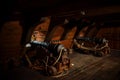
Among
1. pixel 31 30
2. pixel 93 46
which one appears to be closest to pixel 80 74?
pixel 31 30

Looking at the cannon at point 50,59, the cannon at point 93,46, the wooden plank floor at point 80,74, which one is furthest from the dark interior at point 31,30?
the cannon at point 93,46

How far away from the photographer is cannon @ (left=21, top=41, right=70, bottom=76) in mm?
5316

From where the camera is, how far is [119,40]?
10664 mm

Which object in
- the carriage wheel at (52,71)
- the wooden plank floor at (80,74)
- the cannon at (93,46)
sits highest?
the cannon at (93,46)

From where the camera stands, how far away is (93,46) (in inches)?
359

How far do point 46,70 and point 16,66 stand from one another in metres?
1.73

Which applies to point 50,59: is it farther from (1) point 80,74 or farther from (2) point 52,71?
(1) point 80,74

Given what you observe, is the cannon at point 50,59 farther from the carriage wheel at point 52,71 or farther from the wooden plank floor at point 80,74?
the wooden plank floor at point 80,74

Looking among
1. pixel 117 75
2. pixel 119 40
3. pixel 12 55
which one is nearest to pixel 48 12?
pixel 12 55

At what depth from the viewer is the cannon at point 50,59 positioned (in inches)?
209

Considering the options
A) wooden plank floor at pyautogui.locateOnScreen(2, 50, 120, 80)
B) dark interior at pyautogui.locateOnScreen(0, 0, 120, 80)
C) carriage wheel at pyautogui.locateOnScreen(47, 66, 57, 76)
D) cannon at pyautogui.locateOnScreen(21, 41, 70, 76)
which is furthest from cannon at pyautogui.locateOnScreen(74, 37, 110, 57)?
carriage wheel at pyautogui.locateOnScreen(47, 66, 57, 76)

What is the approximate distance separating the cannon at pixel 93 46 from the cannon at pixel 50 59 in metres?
3.61

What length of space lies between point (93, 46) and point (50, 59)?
4.48 m

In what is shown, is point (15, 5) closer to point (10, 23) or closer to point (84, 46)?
point (10, 23)
